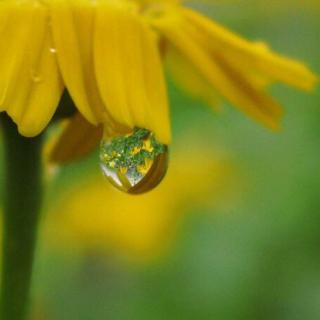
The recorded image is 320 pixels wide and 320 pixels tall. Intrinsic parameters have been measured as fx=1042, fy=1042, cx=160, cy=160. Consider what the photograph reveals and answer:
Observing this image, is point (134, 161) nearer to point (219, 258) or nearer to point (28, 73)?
point (28, 73)

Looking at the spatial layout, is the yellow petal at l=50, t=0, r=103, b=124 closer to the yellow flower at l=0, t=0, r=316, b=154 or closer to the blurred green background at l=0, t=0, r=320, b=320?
the yellow flower at l=0, t=0, r=316, b=154

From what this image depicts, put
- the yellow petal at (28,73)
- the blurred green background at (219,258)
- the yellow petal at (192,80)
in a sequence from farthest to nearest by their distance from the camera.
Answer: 1. the blurred green background at (219,258)
2. the yellow petal at (192,80)
3. the yellow petal at (28,73)

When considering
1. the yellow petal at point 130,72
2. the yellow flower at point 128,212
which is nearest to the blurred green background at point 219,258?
the yellow flower at point 128,212

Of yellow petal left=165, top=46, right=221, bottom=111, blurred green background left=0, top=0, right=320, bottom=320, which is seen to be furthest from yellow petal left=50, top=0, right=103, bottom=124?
blurred green background left=0, top=0, right=320, bottom=320

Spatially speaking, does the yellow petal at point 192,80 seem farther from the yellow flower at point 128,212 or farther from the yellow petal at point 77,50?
the yellow flower at point 128,212

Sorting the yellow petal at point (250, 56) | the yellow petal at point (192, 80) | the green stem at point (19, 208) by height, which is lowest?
the green stem at point (19, 208)

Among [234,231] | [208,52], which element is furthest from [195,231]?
[208,52]
